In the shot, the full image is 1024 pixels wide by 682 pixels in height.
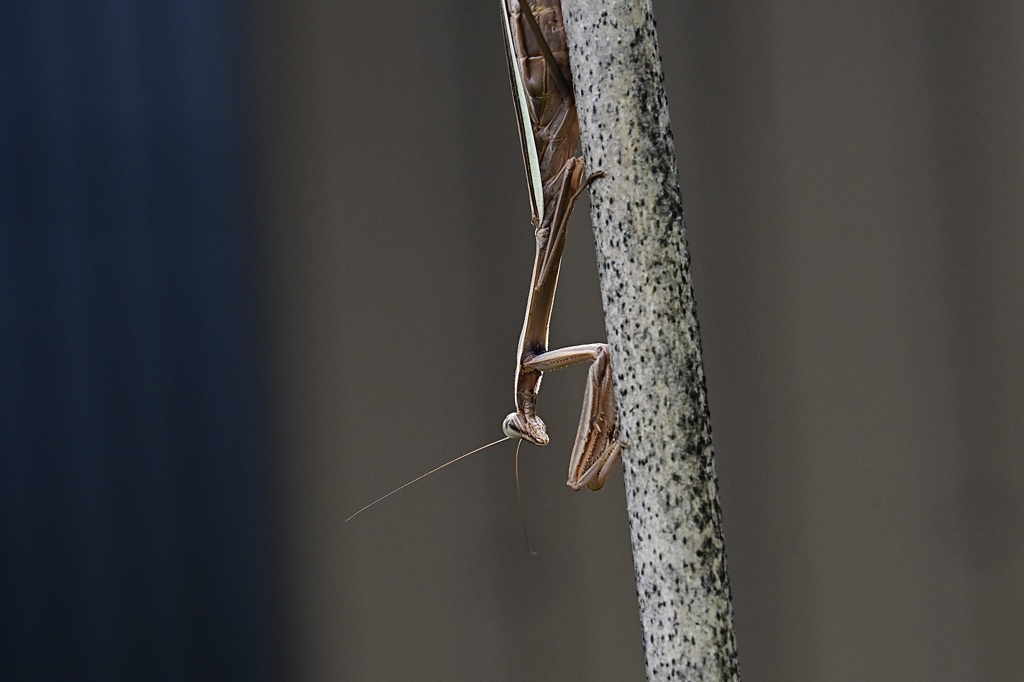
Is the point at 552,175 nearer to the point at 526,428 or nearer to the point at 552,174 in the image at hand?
the point at 552,174

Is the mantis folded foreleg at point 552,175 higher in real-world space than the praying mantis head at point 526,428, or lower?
higher

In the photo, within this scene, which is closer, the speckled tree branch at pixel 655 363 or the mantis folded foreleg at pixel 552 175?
the speckled tree branch at pixel 655 363

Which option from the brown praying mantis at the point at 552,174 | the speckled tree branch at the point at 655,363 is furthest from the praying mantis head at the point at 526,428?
the speckled tree branch at the point at 655,363

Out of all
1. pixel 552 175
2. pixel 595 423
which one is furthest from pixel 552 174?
pixel 595 423

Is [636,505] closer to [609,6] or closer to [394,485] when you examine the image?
[609,6]

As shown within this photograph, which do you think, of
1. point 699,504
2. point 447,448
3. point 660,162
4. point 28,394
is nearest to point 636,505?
point 699,504

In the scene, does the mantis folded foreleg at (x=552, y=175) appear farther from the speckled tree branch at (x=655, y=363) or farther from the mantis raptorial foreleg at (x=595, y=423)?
the speckled tree branch at (x=655, y=363)
